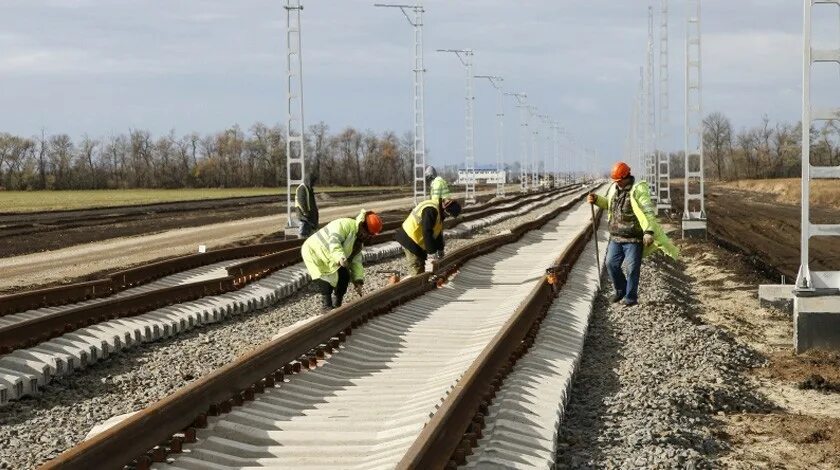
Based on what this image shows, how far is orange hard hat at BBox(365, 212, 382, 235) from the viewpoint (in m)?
13.5

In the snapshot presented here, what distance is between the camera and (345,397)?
9297mm

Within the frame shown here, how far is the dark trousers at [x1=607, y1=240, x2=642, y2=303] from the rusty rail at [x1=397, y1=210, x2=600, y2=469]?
→ 241 cm

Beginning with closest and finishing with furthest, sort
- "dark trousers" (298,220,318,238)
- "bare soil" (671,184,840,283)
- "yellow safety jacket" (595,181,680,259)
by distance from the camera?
"yellow safety jacket" (595,181,680,259), "dark trousers" (298,220,318,238), "bare soil" (671,184,840,283)

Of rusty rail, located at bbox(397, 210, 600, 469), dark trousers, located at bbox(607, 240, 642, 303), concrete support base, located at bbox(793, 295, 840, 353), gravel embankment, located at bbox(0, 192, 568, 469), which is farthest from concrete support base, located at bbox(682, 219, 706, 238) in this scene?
rusty rail, located at bbox(397, 210, 600, 469)

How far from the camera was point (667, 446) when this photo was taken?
7500mm

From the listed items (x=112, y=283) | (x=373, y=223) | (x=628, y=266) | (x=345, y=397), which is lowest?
(x=345, y=397)

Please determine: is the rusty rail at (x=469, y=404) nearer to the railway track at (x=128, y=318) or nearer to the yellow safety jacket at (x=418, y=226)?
the railway track at (x=128, y=318)

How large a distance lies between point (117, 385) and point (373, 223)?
12.7 feet

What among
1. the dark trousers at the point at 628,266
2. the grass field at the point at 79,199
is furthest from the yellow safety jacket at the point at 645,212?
the grass field at the point at 79,199

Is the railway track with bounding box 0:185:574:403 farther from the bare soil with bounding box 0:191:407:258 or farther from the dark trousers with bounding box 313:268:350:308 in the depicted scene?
the bare soil with bounding box 0:191:407:258

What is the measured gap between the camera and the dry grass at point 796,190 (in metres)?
77.6

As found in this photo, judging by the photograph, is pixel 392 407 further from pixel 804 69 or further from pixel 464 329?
pixel 804 69

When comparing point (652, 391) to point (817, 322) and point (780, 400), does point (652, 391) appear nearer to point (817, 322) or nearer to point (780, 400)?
point (780, 400)

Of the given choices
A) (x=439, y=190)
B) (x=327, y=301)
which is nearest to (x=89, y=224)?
(x=439, y=190)
